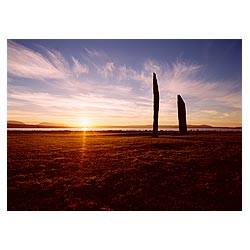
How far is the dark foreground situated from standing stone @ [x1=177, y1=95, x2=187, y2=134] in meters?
0.27

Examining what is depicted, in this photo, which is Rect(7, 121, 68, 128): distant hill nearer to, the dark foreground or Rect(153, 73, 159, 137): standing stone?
the dark foreground

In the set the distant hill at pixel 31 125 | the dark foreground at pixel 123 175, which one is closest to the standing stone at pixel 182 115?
the dark foreground at pixel 123 175

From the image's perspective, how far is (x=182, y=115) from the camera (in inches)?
165

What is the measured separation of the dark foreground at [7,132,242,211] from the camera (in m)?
3.10

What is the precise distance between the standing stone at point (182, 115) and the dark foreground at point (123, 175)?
267 mm

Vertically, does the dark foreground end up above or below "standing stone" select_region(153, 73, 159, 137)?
below

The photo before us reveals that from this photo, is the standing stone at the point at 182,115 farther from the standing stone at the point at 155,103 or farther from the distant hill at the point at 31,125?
the distant hill at the point at 31,125

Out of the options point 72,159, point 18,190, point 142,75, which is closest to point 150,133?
point 142,75

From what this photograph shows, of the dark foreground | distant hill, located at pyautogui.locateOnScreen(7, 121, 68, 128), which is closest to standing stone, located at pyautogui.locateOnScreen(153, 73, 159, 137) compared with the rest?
the dark foreground

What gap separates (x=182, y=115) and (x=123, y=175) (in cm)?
150

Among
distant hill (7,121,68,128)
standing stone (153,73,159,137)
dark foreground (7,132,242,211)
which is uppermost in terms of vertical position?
standing stone (153,73,159,137)

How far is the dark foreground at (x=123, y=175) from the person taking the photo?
3.10 m

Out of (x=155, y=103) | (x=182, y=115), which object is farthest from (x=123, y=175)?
(x=182, y=115)
